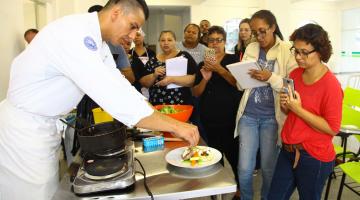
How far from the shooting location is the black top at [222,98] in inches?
88.7

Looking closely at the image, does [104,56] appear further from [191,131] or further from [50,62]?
[191,131]

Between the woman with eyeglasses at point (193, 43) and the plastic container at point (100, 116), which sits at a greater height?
the woman with eyeglasses at point (193, 43)

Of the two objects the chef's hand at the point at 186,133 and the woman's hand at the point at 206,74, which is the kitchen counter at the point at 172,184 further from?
the woman's hand at the point at 206,74

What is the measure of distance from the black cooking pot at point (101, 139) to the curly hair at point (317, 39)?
98cm

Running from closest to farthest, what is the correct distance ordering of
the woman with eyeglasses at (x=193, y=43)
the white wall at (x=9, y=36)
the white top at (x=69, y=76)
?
the white top at (x=69, y=76)
the white wall at (x=9, y=36)
the woman with eyeglasses at (x=193, y=43)

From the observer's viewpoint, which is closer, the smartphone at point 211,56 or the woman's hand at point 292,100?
the woman's hand at point 292,100

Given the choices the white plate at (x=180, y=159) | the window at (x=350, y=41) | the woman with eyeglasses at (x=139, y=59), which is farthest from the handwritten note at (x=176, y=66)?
the window at (x=350, y=41)

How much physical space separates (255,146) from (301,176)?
0.52 m

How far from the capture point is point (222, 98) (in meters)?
2.25

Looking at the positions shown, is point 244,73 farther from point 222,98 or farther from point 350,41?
point 350,41

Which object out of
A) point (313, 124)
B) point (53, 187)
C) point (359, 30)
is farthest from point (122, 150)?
point (359, 30)

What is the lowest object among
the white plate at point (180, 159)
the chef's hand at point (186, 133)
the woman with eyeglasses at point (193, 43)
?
the white plate at point (180, 159)

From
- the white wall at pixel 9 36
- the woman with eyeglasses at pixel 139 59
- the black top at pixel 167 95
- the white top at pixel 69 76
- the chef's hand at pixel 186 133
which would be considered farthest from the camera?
the woman with eyeglasses at pixel 139 59

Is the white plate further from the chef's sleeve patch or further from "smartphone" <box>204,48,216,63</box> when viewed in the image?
"smartphone" <box>204,48,216,63</box>
